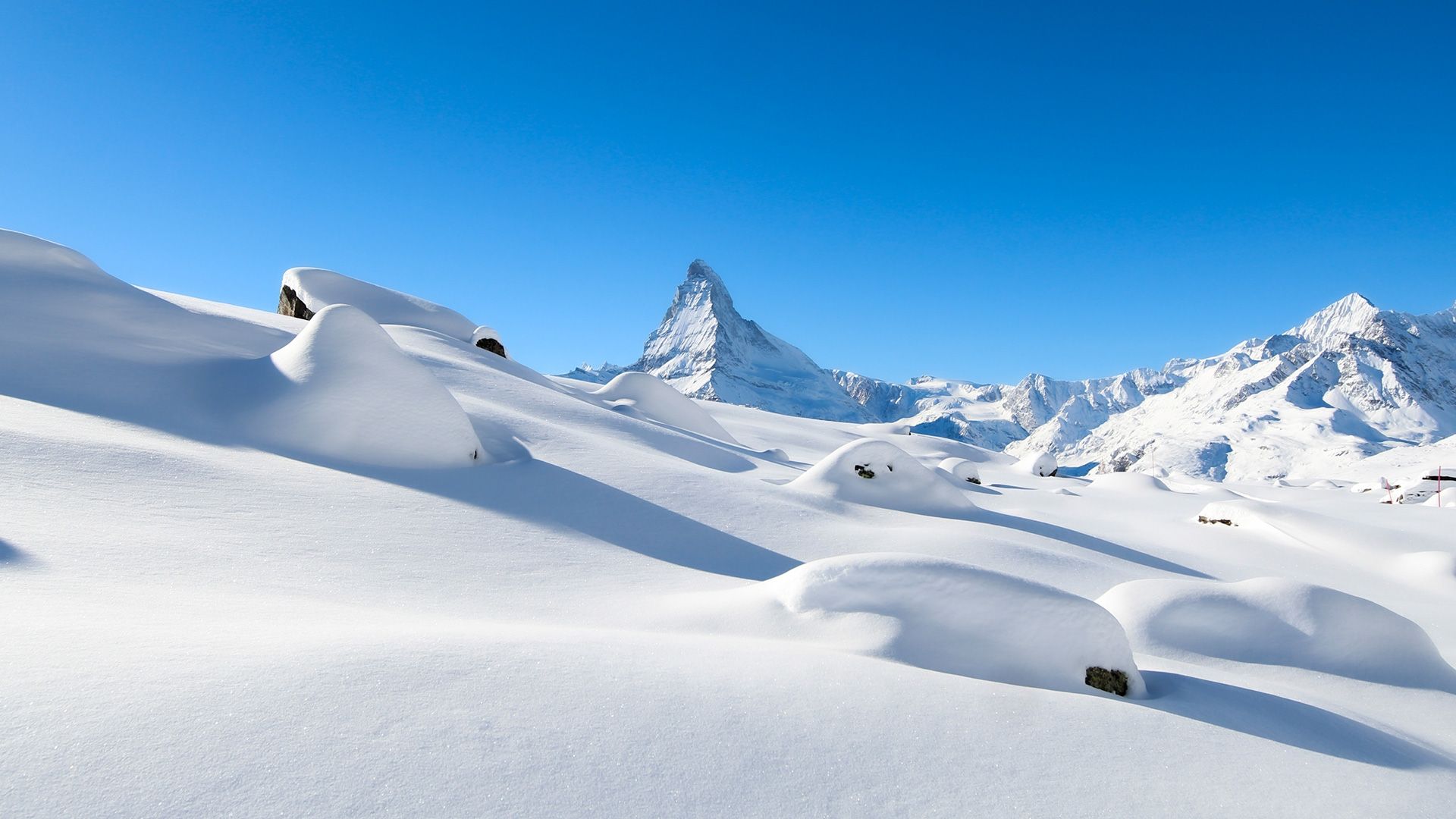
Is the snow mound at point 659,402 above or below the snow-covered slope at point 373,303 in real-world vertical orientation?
below

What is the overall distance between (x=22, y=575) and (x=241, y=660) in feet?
9.08

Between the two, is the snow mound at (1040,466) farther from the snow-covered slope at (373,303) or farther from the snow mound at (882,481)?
the snow-covered slope at (373,303)

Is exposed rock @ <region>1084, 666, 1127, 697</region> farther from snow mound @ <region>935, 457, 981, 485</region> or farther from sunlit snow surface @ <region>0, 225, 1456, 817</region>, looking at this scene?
snow mound @ <region>935, 457, 981, 485</region>

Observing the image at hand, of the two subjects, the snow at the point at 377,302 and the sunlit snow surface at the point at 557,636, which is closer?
the sunlit snow surface at the point at 557,636

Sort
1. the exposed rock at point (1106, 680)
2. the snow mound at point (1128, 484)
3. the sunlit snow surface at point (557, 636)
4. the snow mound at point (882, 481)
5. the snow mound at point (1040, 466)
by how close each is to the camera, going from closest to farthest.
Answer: the sunlit snow surface at point (557, 636) → the exposed rock at point (1106, 680) → the snow mound at point (882, 481) → the snow mound at point (1128, 484) → the snow mound at point (1040, 466)

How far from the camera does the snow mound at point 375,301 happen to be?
27.2 m

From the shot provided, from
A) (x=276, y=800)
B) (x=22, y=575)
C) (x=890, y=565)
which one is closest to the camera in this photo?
(x=276, y=800)

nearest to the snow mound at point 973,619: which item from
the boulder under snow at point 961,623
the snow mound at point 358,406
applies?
the boulder under snow at point 961,623

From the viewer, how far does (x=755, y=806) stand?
3182 millimetres

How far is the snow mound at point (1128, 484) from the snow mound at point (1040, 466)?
5.00 metres

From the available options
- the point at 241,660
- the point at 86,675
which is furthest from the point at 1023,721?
the point at 86,675

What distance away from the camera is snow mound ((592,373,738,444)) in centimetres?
2775

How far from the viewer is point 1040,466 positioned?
32281mm

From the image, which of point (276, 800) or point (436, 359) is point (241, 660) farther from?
point (436, 359)
